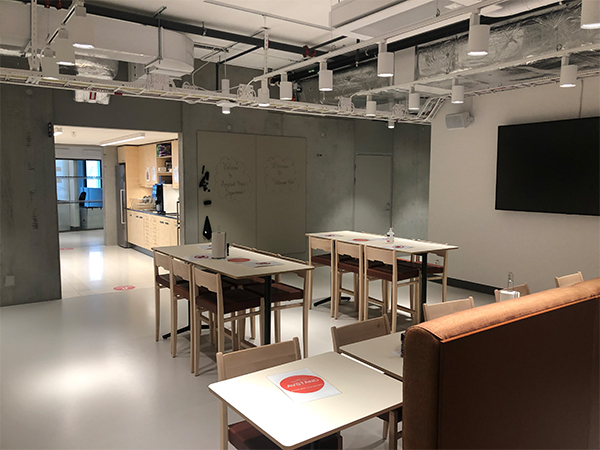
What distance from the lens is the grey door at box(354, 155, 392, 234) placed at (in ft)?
31.3

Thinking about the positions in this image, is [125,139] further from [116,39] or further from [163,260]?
[163,260]

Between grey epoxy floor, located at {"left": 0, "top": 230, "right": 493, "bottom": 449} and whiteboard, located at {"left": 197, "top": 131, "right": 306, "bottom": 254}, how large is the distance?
5.46ft

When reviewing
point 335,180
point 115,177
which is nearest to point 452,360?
point 335,180

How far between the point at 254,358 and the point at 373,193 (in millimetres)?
7622

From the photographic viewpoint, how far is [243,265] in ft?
14.1

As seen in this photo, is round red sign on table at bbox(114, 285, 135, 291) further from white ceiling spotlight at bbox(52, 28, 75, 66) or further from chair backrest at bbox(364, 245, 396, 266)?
white ceiling spotlight at bbox(52, 28, 75, 66)

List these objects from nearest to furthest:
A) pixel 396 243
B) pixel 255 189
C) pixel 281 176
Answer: pixel 396 243 → pixel 255 189 → pixel 281 176

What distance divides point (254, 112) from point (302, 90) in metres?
0.89

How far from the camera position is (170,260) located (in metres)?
4.41

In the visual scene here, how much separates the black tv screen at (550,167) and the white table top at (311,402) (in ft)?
15.4

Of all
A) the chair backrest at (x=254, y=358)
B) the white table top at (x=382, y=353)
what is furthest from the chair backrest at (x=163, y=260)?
the white table top at (x=382, y=353)

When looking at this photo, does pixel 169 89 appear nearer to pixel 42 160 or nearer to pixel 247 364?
pixel 42 160

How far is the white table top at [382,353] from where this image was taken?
94.0 inches

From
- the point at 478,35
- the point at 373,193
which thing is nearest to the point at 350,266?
the point at 478,35
